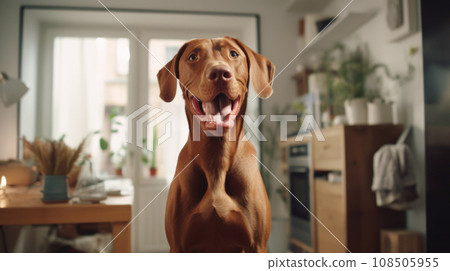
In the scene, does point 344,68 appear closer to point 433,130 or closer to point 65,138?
point 433,130

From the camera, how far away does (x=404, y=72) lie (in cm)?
114

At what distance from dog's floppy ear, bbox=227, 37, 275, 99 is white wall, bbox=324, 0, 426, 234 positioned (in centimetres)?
61

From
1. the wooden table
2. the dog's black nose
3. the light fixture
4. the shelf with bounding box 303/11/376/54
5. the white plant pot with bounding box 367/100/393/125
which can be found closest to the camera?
the dog's black nose

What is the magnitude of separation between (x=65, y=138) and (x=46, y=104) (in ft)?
0.34

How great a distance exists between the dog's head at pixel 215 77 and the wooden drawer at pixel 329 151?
0.75 m

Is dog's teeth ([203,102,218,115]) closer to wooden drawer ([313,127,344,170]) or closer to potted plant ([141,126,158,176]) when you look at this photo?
potted plant ([141,126,158,176])

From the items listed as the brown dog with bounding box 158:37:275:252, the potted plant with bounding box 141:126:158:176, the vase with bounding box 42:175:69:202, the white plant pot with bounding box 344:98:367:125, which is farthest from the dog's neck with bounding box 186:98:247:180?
the white plant pot with bounding box 344:98:367:125

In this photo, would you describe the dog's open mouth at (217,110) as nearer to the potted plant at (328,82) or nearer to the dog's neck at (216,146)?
the dog's neck at (216,146)

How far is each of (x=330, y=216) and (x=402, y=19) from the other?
0.69m

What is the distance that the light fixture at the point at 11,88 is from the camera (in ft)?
2.51

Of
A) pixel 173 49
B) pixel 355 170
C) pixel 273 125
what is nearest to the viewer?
→ pixel 173 49

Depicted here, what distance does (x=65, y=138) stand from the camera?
88 centimetres

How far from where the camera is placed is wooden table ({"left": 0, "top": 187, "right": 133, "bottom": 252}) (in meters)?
0.66

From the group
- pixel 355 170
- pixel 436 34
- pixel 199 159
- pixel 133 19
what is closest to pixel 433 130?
pixel 436 34
